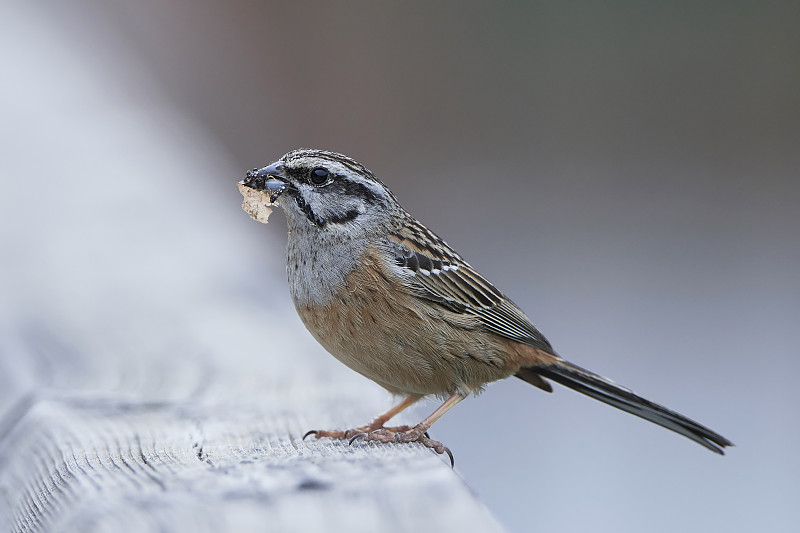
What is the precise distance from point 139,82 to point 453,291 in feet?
8.31

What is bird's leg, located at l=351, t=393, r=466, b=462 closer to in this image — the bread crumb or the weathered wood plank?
the weathered wood plank

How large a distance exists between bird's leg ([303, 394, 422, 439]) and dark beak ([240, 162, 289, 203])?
0.94 metres

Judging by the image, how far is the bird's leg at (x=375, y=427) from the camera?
242 cm

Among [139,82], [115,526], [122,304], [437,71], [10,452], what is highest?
[437,71]

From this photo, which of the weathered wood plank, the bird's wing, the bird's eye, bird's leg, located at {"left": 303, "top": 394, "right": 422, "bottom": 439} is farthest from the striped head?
the weathered wood plank

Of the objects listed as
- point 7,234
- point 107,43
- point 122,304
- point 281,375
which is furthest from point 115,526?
point 107,43

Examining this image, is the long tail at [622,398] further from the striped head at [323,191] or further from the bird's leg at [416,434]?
the striped head at [323,191]

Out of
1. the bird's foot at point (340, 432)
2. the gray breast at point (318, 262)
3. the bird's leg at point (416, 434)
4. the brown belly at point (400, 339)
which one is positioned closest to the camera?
the bird's foot at point (340, 432)

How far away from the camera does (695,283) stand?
19.2 feet

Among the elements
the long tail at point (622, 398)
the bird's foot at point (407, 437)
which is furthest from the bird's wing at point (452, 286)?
the bird's foot at point (407, 437)

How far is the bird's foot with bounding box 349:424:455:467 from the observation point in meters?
2.47

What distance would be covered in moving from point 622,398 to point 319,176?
1.56 metres

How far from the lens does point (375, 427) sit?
3.05 m

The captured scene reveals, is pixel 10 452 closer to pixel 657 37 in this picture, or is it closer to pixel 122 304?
pixel 122 304
